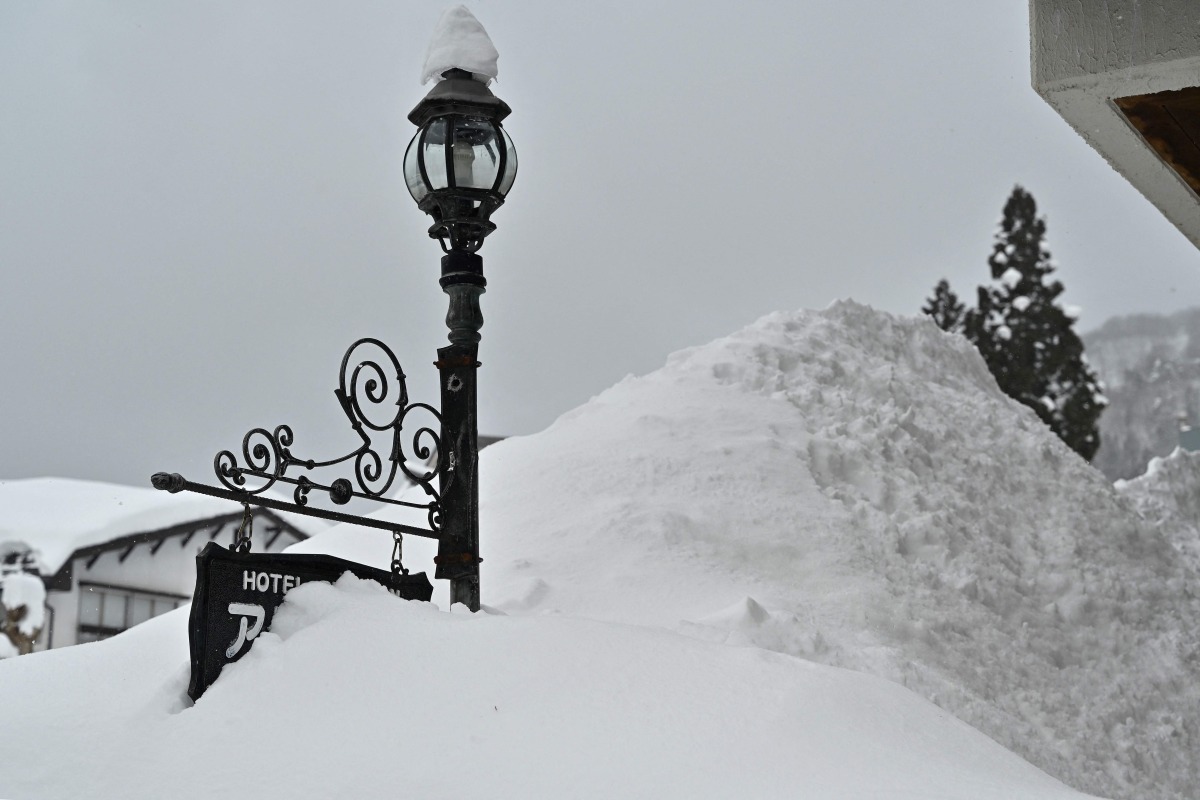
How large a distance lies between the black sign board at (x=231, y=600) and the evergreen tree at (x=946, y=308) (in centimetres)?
2750

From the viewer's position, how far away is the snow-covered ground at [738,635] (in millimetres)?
3131

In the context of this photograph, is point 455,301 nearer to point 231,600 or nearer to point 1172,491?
point 231,600

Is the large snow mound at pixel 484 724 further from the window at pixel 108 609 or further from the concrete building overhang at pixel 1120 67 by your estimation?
the window at pixel 108 609

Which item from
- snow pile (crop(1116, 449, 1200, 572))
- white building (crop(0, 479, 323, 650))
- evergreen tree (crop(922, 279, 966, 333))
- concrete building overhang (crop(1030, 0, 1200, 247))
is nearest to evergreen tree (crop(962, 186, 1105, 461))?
evergreen tree (crop(922, 279, 966, 333))

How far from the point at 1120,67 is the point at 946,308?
26.9 metres

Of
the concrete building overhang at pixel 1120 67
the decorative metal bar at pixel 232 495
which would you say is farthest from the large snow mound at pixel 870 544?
the concrete building overhang at pixel 1120 67

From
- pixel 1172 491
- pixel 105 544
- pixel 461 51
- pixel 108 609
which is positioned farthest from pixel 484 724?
pixel 108 609

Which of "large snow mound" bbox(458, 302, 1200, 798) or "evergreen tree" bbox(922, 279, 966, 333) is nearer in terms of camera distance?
"large snow mound" bbox(458, 302, 1200, 798)

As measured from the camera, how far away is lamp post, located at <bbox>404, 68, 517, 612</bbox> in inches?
182

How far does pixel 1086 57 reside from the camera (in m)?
4.32

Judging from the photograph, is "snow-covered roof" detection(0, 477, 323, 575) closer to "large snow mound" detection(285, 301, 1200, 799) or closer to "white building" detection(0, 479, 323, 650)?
"white building" detection(0, 479, 323, 650)

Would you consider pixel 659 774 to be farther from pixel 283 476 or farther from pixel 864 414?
pixel 864 414

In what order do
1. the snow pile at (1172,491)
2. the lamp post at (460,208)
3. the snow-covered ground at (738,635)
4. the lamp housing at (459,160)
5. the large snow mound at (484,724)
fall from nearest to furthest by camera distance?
→ 1. the large snow mound at (484,724)
2. the snow-covered ground at (738,635)
3. the lamp post at (460,208)
4. the lamp housing at (459,160)
5. the snow pile at (1172,491)

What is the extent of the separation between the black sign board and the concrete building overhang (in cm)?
308
